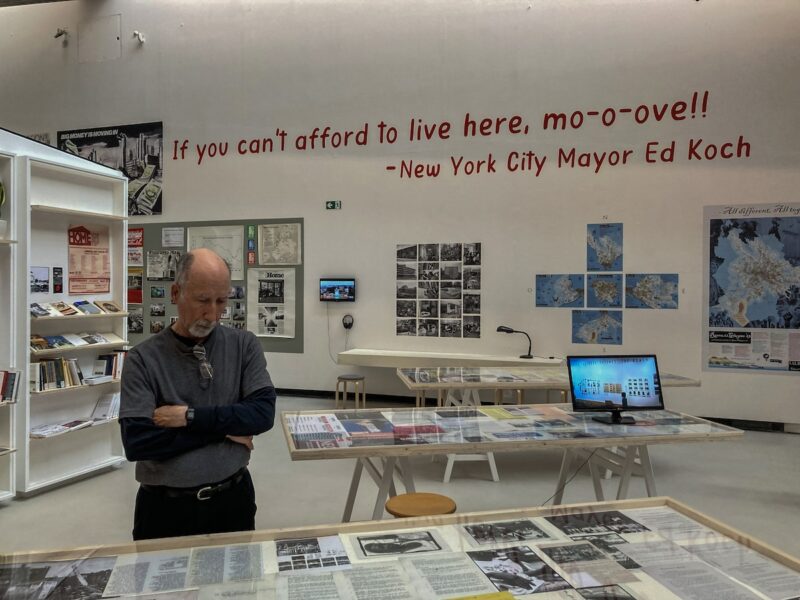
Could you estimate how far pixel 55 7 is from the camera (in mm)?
8508

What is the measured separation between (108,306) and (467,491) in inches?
122

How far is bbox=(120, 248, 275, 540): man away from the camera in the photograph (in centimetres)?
171

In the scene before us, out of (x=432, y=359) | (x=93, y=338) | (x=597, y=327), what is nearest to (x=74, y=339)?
(x=93, y=338)

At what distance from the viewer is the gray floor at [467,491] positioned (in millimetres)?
3605

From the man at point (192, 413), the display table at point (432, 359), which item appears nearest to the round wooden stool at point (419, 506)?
the man at point (192, 413)

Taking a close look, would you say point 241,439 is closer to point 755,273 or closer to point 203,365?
point 203,365

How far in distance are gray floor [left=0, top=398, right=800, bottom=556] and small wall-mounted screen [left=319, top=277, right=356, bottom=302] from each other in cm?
230

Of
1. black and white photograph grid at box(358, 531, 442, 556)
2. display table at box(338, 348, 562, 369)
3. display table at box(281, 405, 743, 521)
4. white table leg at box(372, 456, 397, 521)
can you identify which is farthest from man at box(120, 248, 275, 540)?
display table at box(338, 348, 562, 369)

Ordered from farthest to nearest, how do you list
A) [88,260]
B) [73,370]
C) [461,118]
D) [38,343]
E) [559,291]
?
[461,118]
[559,291]
[88,260]
[73,370]
[38,343]

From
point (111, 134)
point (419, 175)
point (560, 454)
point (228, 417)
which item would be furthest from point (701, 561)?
point (111, 134)

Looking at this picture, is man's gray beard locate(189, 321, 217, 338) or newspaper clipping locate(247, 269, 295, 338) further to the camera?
newspaper clipping locate(247, 269, 295, 338)

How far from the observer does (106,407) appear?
4695 mm

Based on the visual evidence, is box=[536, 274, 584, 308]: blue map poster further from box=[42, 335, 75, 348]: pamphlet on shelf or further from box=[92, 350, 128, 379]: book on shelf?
box=[42, 335, 75, 348]: pamphlet on shelf

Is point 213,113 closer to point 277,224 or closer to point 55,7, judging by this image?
point 277,224
